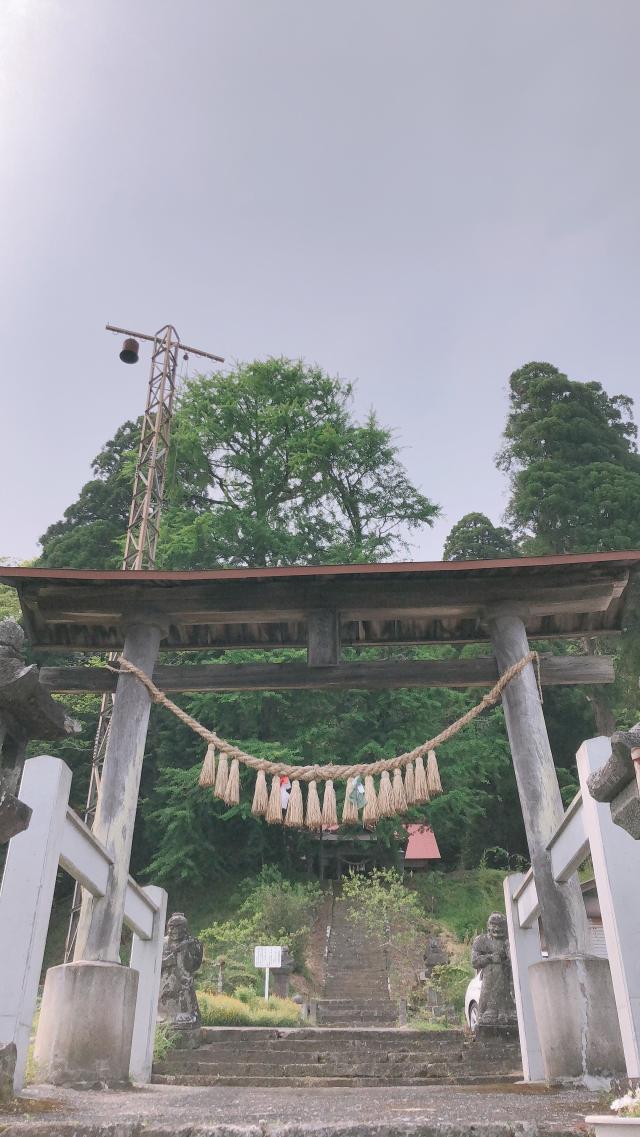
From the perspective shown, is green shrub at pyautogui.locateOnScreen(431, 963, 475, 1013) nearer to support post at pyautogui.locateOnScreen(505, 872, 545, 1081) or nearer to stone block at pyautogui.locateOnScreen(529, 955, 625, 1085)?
support post at pyautogui.locateOnScreen(505, 872, 545, 1081)

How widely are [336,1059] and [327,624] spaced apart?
523cm

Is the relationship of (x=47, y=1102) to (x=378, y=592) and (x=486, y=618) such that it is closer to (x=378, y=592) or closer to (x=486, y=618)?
(x=378, y=592)

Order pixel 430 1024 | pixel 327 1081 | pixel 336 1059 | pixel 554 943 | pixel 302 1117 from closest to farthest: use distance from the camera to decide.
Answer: pixel 302 1117 < pixel 554 943 < pixel 327 1081 < pixel 336 1059 < pixel 430 1024

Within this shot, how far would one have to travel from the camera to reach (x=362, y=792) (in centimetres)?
630

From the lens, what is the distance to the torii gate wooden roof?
21.7 ft

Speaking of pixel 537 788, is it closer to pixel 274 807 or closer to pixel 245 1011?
pixel 274 807

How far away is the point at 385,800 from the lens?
6.20m

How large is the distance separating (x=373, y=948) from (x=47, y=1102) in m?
15.3

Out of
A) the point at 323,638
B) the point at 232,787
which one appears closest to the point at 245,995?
the point at 232,787

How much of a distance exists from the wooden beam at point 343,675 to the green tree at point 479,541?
20270 mm

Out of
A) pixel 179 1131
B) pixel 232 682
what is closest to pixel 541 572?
pixel 232 682

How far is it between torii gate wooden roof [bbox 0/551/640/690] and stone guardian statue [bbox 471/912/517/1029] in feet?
16.8

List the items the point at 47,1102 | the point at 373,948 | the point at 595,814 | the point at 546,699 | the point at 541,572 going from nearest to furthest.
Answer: the point at 47,1102 → the point at 595,814 → the point at 541,572 → the point at 373,948 → the point at 546,699

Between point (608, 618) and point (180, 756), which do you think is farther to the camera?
point (180, 756)
